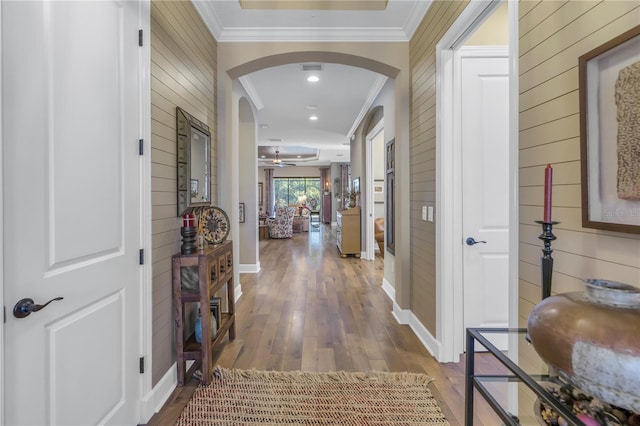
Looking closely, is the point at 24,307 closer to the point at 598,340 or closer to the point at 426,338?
the point at 598,340

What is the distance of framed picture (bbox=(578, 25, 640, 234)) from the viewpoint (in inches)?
37.5

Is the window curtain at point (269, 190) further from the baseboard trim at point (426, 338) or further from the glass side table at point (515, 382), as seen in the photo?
the glass side table at point (515, 382)

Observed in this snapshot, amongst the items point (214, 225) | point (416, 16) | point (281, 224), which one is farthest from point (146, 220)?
point (281, 224)

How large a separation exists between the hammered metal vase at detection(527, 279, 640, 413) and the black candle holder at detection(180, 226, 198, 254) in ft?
6.65

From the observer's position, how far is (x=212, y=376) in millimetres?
2217

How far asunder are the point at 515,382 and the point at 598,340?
3.63 feet

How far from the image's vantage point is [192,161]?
247cm

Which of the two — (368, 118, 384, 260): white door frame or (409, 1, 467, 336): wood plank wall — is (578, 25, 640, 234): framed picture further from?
(368, 118, 384, 260): white door frame

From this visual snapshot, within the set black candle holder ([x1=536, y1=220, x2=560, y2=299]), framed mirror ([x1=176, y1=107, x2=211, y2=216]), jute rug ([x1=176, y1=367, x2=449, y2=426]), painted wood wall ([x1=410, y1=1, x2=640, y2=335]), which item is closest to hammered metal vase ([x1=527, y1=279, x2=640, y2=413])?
black candle holder ([x1=536, y1=220, x2=560, y2=299])

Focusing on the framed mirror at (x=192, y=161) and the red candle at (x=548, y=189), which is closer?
the red candle at (x=548, y=189)

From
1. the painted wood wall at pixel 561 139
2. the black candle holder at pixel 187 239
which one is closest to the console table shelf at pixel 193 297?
the black candle holder at pixel 187 239

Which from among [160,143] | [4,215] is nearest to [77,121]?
[4,215]

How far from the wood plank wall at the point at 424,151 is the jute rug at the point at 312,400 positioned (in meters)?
0.70

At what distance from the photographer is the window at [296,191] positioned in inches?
663
